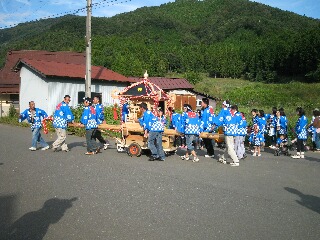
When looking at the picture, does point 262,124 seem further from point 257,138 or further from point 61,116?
point 61,116

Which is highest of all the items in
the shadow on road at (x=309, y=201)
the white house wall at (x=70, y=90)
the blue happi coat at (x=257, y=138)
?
the white house wall at (x=70, y=90)

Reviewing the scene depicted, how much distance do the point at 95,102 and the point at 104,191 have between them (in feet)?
21.3

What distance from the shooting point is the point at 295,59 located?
72.3 m

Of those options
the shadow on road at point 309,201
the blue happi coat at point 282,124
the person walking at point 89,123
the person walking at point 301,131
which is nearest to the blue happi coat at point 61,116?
the person walking at point 89,123

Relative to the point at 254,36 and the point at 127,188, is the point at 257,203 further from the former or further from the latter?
the point at 254,36

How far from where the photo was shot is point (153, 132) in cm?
1118

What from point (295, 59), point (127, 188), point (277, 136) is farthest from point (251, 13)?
point (127, 188)

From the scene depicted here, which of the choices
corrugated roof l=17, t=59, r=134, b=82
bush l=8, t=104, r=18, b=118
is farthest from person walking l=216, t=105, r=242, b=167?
bush l=8, t=104, r=18, b=118

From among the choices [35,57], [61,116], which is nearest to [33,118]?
[61,116]

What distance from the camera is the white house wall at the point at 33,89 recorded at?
2438 centimetres

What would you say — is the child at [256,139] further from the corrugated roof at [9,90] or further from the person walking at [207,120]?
the corrugated roof at [9,90]

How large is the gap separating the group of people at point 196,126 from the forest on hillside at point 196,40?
25.8 m

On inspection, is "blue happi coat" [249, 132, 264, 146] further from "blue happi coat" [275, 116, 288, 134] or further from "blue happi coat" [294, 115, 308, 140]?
"blue happi coat" [294, 115, 308, 140]

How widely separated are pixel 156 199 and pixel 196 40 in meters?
117
